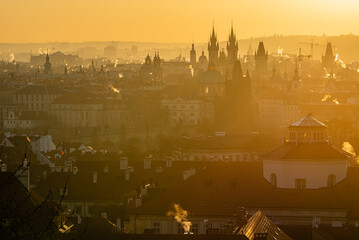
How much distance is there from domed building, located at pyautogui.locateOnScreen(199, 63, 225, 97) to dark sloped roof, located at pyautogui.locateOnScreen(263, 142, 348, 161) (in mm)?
104983

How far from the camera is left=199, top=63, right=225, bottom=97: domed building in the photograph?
150875mm

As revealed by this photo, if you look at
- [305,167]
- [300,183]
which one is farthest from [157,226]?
[305,167]

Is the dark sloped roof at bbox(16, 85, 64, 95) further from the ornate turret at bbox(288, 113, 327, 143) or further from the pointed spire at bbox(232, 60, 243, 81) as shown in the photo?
the ornate turret at bbox(288, 113, 327, 143)

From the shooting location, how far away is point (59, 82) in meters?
179

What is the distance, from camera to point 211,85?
152375mm

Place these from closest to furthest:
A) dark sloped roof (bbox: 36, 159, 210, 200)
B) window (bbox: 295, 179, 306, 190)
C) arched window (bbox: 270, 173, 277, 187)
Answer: arched window (bbox: 270, 173, 277, 187) → window (bbox: 295, 179, 306, 190) → dark sloped roof (bbox: 36, 159, 210, 200)

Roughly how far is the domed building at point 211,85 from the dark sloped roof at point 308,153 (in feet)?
344

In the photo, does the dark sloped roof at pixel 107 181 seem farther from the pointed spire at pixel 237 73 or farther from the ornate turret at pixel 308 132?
the pointed spire at pixel 237 73

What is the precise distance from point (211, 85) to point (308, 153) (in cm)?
10855

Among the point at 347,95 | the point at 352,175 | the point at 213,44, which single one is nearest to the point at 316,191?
the point at 352,175

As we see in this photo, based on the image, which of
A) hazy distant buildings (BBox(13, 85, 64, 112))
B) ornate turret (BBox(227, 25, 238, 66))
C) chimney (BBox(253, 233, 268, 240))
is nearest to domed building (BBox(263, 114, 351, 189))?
chimney (BBox(253, 233, 268, 240))

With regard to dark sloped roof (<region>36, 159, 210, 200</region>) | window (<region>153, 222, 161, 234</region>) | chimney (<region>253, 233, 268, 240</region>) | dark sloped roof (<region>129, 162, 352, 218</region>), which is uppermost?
chimney (<region>253, 233, 268, 240</region>)

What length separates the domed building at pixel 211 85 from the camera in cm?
15088

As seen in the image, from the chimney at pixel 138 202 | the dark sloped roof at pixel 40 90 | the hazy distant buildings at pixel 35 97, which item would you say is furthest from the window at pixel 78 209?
the dark sloped roof at pixel 40 90
